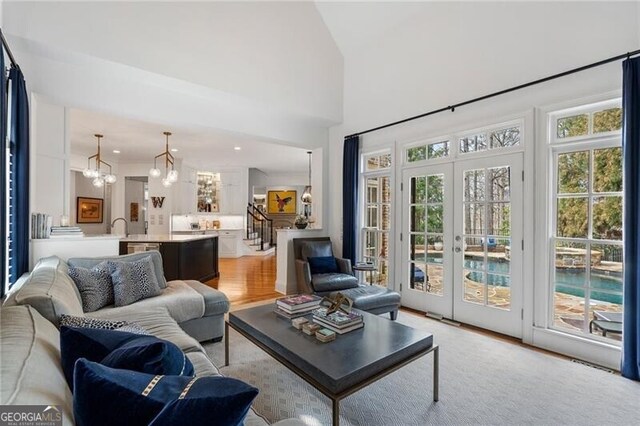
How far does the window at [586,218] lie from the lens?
9.10ft

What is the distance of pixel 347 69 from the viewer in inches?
211

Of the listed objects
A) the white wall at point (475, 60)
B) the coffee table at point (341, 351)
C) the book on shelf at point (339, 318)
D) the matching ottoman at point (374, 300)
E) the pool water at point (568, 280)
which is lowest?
the matching ottoman at point (374, 300)

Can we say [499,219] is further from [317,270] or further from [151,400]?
[151,400]

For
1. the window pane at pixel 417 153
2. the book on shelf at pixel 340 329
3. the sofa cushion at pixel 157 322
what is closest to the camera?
the sofa cushion at pixel 157 322

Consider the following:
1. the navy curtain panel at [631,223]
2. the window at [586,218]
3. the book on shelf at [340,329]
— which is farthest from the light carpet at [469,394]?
the window at [586,218]

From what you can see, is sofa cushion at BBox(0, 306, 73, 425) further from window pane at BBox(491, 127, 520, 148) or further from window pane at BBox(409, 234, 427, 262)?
window pane at BBox(491, 127, 520, 148)

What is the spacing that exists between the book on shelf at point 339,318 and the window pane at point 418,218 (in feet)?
7.34

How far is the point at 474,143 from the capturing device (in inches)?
148

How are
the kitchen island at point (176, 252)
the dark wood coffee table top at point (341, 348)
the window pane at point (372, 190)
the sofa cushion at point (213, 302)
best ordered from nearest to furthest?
the dark wood coffee table top at point (341, 348) < the sofa cushion at point (213, 302) < the window pane at point (372, 190) < the kitchen island at point (176, 252)

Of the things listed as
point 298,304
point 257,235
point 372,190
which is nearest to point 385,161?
point 372,190

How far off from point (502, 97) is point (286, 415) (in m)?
3.75

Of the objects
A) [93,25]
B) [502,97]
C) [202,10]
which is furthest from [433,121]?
[93,25]

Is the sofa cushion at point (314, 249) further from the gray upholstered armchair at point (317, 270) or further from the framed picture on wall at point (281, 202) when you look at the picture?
the framed picture on wall at point (281, 202)

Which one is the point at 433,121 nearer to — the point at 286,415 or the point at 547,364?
the point at 547,364
